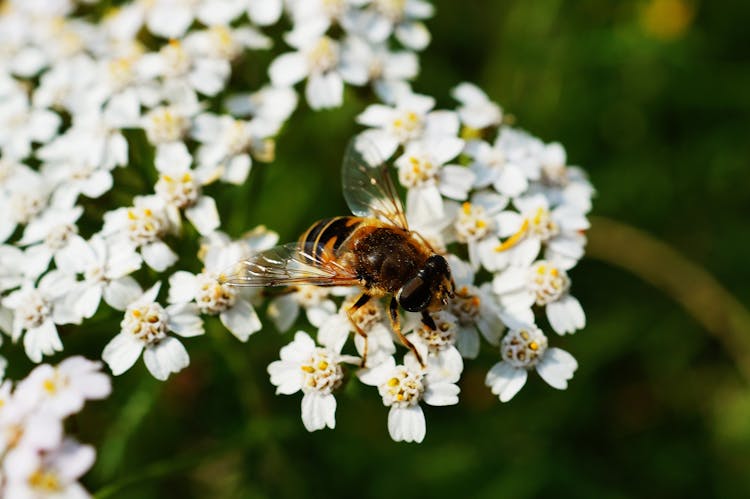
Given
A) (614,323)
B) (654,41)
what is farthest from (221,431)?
(654,41)

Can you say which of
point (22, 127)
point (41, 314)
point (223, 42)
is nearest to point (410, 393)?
point (41, 314)

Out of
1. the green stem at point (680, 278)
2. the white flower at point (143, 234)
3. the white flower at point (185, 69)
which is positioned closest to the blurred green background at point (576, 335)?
the green stem at point (680, 278)

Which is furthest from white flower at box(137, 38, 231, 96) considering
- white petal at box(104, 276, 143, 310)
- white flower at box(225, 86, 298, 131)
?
white petal at box(104, 276, 143, 310)

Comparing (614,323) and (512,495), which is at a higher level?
(614,323)

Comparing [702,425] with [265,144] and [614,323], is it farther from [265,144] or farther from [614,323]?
[265,144]

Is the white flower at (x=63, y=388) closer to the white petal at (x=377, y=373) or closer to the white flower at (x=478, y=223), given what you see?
the white petal at (x=377, y=373)

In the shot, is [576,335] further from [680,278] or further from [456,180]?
[456,180]
